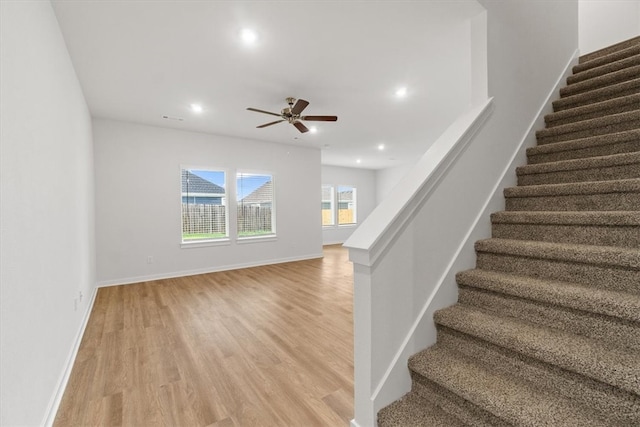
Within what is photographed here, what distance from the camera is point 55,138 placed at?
199cm

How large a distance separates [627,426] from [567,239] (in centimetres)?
99

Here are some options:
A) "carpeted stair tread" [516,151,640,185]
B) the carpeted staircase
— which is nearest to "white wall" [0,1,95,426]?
the carpeted staircase

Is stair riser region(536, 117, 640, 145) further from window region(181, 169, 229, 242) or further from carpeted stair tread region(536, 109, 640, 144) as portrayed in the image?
window region(181, 169, 229, 242)

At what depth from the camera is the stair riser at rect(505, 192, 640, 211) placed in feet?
5.17

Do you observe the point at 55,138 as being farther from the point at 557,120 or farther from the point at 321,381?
the point at 557,120

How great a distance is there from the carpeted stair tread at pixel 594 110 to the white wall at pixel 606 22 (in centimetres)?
294

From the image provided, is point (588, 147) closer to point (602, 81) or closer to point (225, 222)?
point (602, 81)

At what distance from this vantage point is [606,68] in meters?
2.61

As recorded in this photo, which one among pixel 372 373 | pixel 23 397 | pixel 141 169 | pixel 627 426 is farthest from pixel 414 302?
pixel 141 169

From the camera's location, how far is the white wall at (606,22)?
12.3 feet

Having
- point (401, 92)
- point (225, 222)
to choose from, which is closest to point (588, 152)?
point (401, 92)

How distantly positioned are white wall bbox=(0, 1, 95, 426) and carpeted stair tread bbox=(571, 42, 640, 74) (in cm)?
457

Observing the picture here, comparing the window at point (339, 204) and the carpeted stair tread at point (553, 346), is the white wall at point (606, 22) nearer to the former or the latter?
the carpeted stair tread at point (553, 346)

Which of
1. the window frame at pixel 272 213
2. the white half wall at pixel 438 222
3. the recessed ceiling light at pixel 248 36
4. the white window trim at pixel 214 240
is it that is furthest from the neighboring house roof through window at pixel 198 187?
the white half wall at pixel 438 222
